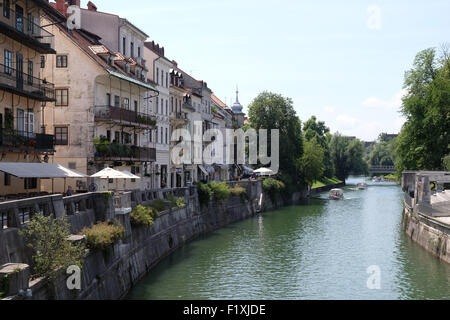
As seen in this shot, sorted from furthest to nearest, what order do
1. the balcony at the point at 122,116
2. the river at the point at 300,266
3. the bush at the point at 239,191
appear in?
1. the bush at the point at 239,191
2. the balcony at the point at 122,116
3. the river at the point at 300,266

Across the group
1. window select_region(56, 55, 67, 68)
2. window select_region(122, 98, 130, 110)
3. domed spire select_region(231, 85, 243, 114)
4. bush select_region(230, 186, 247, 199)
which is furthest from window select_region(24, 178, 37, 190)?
domed spire select_region(231, 85, 243, 114)

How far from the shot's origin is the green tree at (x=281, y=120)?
79688mm

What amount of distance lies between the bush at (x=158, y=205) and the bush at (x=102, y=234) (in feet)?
32.5

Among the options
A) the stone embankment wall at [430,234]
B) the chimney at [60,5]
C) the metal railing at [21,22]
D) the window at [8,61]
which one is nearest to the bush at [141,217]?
the window at [8,61]

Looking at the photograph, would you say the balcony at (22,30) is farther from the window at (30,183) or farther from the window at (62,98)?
the window at (62,98)

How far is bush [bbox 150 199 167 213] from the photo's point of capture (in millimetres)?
33000

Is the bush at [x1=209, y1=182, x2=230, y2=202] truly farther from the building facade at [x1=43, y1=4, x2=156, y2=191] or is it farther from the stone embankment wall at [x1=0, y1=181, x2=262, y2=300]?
the building facade at [x1=43, y1=4, x2=156, y2=191]

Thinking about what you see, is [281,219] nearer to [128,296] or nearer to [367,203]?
[367,203]

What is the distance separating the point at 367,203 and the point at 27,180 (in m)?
53.5

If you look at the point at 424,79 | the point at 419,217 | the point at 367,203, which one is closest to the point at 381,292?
the point at 419,217

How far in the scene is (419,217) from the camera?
1523 inches

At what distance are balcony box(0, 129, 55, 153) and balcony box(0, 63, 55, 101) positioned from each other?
200cm

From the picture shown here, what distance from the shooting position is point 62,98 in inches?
1515
